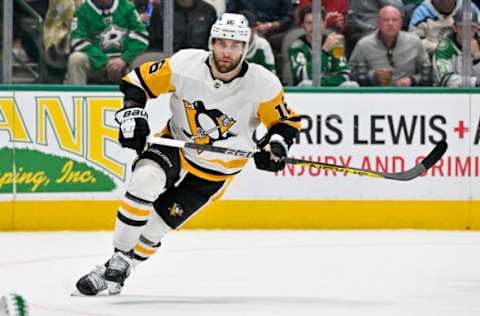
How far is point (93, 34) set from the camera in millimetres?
8648

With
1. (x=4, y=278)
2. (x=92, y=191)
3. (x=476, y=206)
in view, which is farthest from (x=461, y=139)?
(x=4, y=278)

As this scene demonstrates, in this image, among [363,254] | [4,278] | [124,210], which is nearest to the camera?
[124,210]

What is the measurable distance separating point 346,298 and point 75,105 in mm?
3509

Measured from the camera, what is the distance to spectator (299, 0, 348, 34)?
883 cm

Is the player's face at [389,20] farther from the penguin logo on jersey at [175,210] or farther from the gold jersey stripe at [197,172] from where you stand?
the penguin logo on jersey at [175,210]

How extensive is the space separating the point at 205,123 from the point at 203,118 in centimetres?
2

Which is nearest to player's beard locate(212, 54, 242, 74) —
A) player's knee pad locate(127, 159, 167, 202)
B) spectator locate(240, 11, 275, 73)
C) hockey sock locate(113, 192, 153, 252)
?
player's knee pad locate(127, 159, 167, 202)

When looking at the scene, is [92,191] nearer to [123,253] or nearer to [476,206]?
[476,206]

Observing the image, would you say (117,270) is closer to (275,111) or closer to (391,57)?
(275,111)

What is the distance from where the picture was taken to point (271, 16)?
879 cm

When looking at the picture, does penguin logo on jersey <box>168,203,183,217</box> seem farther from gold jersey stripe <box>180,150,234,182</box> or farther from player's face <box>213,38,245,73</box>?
player's face <box>213,38,245,73</box>

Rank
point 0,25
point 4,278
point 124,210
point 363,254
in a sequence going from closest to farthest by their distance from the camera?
1. point 124,210
2. point 4,278
3. point 363,254
4. point 0,25

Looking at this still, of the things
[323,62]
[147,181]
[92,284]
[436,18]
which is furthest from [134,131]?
[436,18]

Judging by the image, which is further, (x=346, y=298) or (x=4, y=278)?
(x=4, y=278)
